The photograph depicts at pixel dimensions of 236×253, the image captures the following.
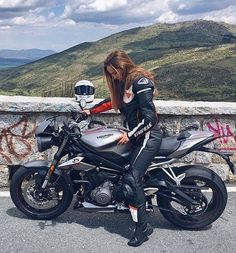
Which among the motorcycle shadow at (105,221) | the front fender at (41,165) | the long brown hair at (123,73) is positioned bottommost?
the motorcycle shadow at (105,221)

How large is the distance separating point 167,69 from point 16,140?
8245 centimetres

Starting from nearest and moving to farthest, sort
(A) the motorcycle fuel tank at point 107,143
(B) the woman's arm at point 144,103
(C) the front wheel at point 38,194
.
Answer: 1. (B) the woman's arm at point 144,103
2. (A) the motorcycle fuel tank at point 107,143
3. (C) the front wheel at point 38,194

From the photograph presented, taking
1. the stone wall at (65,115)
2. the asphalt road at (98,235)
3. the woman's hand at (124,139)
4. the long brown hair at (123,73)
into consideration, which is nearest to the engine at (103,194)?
the asphalt road at (98,235)

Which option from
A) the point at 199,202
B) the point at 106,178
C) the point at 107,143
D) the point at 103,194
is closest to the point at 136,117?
the point at 107,143

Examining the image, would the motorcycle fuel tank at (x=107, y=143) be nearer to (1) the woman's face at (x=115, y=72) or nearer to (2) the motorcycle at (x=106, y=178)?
(2) the motorcycle at (x=106, y=178)

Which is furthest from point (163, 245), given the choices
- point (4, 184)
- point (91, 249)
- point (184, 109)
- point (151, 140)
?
point (4, 184)

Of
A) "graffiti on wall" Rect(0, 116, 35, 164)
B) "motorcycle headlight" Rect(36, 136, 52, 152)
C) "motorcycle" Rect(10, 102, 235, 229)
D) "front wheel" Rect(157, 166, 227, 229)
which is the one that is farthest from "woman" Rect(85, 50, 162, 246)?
"graffiti on wall" Rect(0, 116, 35, 164)

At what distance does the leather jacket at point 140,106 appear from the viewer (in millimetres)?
3533

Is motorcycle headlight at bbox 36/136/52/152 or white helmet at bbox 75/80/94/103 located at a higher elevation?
white helmet at bbox 75/80/94/103

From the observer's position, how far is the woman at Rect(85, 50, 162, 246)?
3555 mm

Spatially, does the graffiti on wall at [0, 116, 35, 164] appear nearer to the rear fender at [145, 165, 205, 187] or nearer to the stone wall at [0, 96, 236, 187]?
the stone wall at [0, 96, 236, 187]

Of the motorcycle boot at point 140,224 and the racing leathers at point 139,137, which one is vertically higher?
the racing leathers at point 139,137

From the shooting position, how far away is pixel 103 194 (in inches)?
151

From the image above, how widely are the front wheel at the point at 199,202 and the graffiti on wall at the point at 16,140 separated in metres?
1.91
